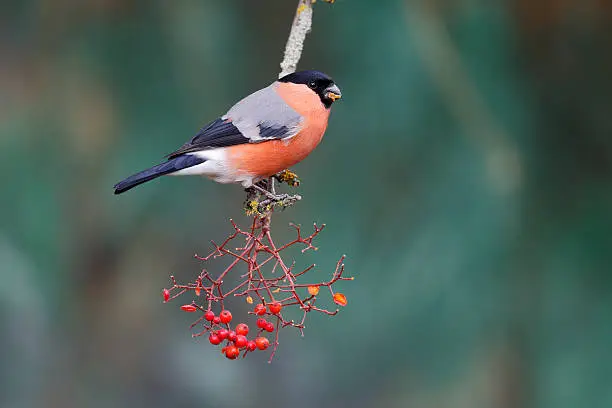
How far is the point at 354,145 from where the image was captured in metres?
2.22

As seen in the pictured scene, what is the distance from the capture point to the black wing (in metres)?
1.43

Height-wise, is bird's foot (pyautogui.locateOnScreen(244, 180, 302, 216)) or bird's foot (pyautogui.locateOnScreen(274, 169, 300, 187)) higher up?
bird's foot (pyautogui.locateOnScreen(274, 169, 300, 187))

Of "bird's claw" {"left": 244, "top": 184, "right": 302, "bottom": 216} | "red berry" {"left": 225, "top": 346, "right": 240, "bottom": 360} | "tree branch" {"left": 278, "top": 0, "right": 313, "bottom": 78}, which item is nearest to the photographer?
"red berry" {"left": 225, "top": 346, "right": 240, "bottom": 360}

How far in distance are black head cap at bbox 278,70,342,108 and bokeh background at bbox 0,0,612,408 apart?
2.31 ft

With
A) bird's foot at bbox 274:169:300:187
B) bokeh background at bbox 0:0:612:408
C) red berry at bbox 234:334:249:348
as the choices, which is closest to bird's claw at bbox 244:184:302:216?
bird's foot at bbox 274:169:300:187

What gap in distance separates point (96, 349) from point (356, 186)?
3.02ft


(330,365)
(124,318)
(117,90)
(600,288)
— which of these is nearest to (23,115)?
(117,90)

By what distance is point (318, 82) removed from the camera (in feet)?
4.83

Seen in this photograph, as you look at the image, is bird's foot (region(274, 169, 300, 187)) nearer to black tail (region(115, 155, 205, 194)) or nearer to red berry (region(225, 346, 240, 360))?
black tail (region(115, 155, 205, 194))

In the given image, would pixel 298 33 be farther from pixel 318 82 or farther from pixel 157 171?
pixel 157 171

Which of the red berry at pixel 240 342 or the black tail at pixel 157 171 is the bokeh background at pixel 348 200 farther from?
the red berry at pixel 240 342

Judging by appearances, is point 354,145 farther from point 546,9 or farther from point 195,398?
point 195,398

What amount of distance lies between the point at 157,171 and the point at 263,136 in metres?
0.21

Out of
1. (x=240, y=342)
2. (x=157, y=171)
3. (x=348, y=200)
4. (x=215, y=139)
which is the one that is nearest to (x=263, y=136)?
(x=215, y=139)
